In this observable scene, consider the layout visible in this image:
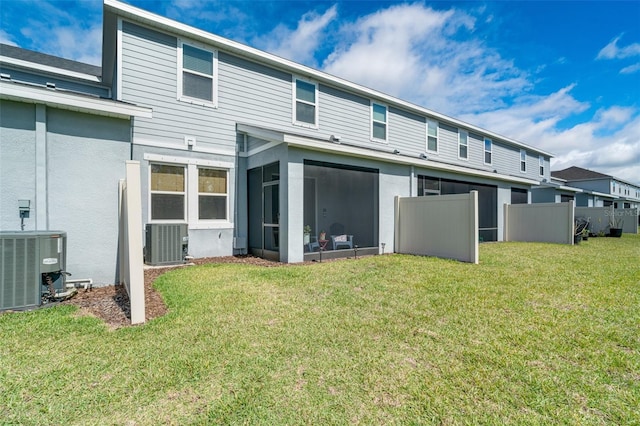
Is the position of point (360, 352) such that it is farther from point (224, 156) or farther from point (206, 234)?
point (224, 156)

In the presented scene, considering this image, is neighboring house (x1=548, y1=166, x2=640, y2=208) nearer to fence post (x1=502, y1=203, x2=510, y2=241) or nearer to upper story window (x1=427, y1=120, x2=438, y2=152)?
fence post (x1=502, y1=203, x2=510, y2=241)

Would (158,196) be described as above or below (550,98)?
below

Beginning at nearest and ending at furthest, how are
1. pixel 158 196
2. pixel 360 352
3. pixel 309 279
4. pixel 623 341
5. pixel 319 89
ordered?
pixel 360 352
pixel 623 341
pixel 309 279
pixel 158 196
pixel 319 89

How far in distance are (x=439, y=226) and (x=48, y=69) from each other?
1412cm

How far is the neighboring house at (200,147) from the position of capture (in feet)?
16.8

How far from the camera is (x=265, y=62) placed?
9359 mm

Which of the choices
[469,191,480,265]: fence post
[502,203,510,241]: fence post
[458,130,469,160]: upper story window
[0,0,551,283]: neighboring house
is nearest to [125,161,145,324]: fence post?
[0,0,551,283]: neighboring house

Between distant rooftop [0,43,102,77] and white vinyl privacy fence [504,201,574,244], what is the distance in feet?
61.5

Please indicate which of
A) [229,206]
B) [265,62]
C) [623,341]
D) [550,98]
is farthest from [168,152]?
[550,98]

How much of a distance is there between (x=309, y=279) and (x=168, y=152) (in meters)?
5.19

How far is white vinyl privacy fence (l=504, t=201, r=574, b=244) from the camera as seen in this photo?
1271 cm

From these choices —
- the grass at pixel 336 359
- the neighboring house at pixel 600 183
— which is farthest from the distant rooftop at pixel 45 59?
the neighboring house at pixel 600 183

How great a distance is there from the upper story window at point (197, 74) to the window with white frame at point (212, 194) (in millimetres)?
2028

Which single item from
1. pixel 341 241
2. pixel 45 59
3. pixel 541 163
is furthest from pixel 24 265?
pixel 541 163
